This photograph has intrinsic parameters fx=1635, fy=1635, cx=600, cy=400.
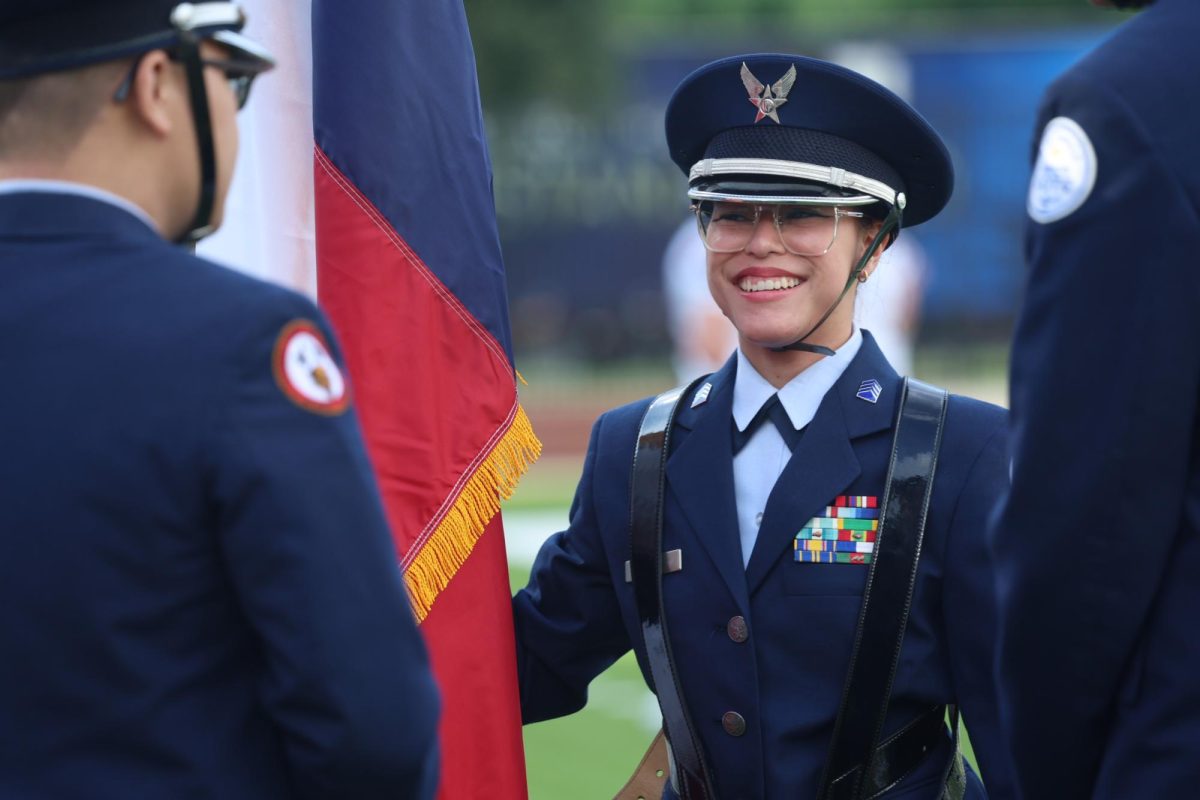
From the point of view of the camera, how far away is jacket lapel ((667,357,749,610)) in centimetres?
264

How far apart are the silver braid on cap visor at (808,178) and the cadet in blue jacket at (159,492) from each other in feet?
3.89

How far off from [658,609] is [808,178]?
2.46 feet

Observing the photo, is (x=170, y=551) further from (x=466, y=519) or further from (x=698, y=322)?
(x=698, y=322)

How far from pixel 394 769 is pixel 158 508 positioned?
361 millimetres

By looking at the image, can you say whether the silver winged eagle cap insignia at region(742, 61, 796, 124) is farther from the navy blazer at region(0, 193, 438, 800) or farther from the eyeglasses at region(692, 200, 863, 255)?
the navy blazer at region(0, 193, 438, 800)

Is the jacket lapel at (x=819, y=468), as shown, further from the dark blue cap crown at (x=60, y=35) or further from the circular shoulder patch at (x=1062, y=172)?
the dark blue cap crown at (x=60, y=35)

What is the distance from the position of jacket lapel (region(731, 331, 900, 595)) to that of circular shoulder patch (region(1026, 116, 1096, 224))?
887 millimetres

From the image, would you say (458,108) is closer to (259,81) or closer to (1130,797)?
(259,81)

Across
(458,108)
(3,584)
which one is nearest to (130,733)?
(3,584)

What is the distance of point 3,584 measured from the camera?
1593mm

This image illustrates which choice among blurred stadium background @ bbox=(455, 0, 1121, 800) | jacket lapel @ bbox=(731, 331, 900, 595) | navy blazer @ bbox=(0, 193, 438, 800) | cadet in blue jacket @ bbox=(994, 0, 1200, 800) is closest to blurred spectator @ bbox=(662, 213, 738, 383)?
jacket lapel @ bbox=(731, 331, 900, 595)

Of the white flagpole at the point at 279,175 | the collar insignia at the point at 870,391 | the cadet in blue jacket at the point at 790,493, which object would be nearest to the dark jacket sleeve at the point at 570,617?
the cadet in blue jacket at the point at 790,493

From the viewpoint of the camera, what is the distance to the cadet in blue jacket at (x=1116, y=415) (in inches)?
67.2

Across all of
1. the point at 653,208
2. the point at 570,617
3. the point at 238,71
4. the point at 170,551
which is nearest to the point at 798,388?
the point at 570,617
